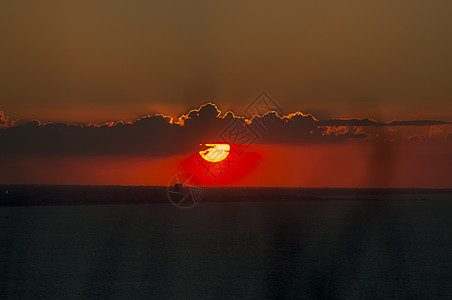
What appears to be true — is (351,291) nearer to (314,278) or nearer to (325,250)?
(314,278)

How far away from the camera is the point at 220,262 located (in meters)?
22.2

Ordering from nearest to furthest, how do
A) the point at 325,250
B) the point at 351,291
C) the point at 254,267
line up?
the point at 351,291
the point at 254,267
the point at 325,250

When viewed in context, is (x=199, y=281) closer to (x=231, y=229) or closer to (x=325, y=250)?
(x=325, y=250)

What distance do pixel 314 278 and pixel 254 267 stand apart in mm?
2754

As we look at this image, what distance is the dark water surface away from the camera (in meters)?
17.0

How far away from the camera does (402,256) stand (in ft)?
82.5

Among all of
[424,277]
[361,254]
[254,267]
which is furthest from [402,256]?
[254,267]

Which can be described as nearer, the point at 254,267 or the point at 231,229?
the point at 254,267

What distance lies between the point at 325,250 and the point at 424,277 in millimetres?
6874

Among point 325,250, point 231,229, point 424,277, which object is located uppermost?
point 231,229

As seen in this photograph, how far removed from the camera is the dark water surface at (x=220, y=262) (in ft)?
55.7

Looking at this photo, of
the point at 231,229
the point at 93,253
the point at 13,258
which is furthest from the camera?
the point at 231,229

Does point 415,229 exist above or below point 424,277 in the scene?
above

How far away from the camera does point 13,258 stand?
73.5ft
